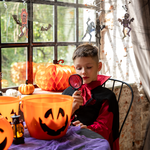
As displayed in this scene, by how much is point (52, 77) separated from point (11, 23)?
543 mm

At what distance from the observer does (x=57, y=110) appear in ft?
2.88

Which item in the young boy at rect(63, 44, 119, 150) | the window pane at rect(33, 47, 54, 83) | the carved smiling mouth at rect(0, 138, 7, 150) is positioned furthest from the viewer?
the window pane at rect(33, 47, 54, 83)

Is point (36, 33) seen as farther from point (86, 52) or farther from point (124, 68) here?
point (124, 68)

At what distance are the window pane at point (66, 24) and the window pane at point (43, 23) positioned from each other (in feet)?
0.30

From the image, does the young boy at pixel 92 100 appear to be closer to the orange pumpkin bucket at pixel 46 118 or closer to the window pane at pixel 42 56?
the orange pumpkin bucket at pixel 46 118

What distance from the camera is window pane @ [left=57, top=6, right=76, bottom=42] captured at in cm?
227

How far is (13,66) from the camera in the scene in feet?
6.48

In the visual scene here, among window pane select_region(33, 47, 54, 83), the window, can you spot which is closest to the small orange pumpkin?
the window

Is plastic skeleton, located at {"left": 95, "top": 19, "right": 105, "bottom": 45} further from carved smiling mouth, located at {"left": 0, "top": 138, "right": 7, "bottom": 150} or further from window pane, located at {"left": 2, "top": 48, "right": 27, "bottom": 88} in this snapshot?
carved smiling mouth, located at {"left": 0, "top": 138, "right": 7, "bottom": 150}

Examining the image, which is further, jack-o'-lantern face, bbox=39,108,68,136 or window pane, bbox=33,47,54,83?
window pane, bbox=33,47,54,83

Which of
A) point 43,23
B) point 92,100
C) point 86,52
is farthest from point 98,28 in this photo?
point 92,100

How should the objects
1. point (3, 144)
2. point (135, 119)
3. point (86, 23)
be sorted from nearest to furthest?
1. point (3, 144)
2. point (86, 23)
3. point (135, 119)

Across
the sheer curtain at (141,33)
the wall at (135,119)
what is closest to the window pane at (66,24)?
the sheer curtain at (141,33)

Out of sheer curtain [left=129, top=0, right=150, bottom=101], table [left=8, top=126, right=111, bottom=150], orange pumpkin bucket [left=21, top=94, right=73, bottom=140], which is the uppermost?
sheer curtain [left=129, top=0, right=150, bottom=101]
